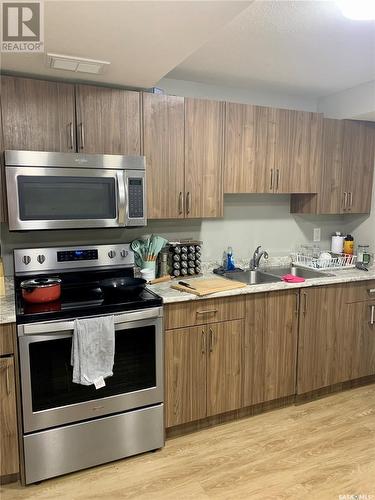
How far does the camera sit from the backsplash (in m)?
2.59

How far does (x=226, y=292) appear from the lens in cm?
236

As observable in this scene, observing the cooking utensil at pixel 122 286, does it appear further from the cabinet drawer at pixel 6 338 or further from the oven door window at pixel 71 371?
the cabinet drawer at pixel 6 338

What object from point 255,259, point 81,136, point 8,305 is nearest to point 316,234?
point 255,259

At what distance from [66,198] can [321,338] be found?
2.03 m

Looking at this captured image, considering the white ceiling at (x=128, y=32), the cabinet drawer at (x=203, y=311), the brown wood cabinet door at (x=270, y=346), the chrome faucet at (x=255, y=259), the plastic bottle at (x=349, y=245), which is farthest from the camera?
the plastic bottle at (x=349, y=245)

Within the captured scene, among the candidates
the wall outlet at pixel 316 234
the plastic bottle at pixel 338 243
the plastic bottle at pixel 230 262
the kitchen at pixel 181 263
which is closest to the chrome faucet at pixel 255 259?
the kitchen at pixel 181 263

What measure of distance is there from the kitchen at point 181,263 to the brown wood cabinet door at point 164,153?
0.01 m

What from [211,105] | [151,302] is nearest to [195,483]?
[151,302]

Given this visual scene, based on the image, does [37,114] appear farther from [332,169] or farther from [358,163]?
[358,163]

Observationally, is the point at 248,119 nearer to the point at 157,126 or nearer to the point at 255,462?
the point at 157,126

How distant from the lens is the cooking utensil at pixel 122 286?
2.25m

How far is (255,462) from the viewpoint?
2.14 meters

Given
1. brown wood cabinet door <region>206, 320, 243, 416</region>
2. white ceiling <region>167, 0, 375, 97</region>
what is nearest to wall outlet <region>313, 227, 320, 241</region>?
white ceiling <region>167, 0, 375, 97</region>

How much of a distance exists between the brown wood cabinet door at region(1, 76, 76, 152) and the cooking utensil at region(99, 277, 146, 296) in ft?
2.81
